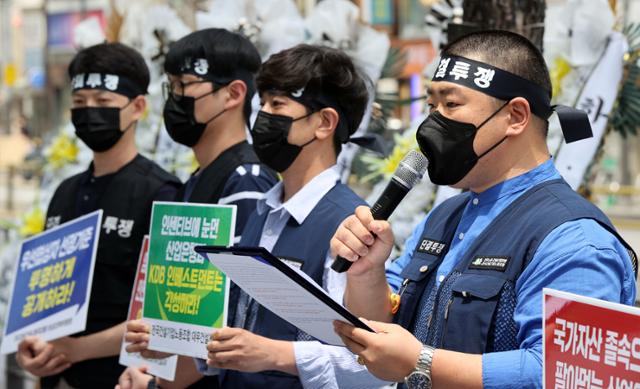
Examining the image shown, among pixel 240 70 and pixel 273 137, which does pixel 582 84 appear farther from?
pixel 273 137

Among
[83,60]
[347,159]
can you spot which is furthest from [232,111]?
[347,159]

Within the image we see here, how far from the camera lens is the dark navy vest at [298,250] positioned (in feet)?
10.6

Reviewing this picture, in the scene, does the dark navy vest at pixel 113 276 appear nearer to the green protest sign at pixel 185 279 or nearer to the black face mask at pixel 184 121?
the black face mask at pixel 184 121

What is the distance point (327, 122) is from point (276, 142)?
0.18 meters

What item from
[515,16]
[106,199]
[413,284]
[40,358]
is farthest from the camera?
[515,16]

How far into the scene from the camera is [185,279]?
3492 mm

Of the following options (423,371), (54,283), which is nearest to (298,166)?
(423,371)

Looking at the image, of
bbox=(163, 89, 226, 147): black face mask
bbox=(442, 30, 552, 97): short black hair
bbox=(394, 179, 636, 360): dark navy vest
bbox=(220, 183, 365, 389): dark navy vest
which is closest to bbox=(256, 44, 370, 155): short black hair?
bbox=(220, 183, 365, 389): dark navy vest

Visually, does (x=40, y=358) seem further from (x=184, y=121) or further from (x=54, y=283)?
(x=184, y=121)

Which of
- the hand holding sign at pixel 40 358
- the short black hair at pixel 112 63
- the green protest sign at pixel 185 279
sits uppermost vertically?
the short black hair at pixel 112 63

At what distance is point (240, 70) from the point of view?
429cm

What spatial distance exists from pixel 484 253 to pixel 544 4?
9.32ft

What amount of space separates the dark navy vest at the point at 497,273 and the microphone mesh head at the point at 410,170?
0.22 metres

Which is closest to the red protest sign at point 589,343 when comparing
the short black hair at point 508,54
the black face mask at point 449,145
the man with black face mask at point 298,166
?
the black face mask at point 449,145
